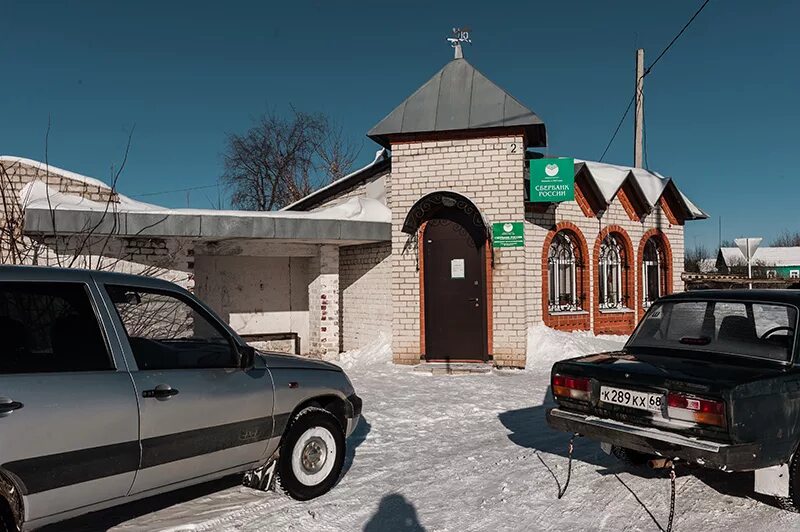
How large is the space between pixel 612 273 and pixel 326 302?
6.84 m

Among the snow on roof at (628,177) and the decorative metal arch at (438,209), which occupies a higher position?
the snow on roof at (628,177)

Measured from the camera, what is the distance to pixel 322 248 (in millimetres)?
12320

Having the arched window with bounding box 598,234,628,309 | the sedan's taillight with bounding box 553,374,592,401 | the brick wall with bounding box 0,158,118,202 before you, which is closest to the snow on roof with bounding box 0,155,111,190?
the brick wall with bounding box 0,158,118,202

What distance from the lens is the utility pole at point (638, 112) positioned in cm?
1855

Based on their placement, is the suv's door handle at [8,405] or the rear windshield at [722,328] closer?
the suv's door handle at [8,405]

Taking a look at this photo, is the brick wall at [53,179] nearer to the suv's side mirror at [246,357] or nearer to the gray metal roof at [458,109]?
the gray metal roof at [458,109]

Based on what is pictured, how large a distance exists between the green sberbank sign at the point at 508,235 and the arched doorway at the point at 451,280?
216 millimetres

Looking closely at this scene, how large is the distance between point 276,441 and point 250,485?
54 cm

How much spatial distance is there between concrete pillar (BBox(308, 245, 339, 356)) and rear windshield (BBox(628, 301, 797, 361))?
7.86 metres

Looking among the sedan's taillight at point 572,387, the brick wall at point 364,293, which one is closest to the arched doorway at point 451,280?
the brick wall at point 364,293

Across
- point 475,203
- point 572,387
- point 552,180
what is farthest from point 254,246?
point 572,387

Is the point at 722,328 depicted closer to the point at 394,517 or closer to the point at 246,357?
the point at 394,517

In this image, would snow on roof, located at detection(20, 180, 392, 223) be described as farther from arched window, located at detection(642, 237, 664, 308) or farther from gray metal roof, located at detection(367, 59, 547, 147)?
arched window, located at detection(642, 237, 664, 308)

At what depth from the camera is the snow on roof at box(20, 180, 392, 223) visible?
9.23m
